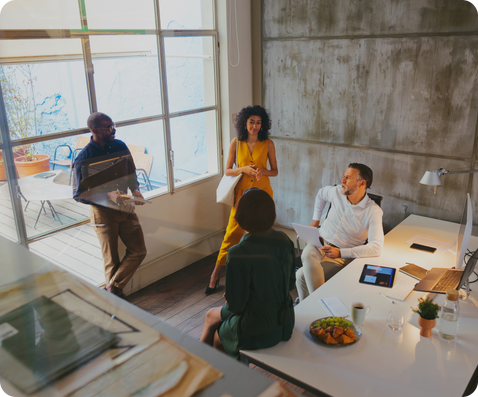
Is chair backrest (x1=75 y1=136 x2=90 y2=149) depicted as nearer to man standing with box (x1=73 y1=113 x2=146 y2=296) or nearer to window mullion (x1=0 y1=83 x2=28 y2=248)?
A: man standing with box (x1=73 y1=113 x2=146 y2=296)

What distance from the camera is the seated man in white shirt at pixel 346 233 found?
118 inches

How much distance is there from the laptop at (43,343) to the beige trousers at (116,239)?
9.71 ft

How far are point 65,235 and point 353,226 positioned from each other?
227cm

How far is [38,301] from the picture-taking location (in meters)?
0.56

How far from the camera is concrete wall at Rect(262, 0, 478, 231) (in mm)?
A: 3332

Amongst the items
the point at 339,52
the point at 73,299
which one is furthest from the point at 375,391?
the point at 339,52

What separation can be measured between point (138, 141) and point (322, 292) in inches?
85.5

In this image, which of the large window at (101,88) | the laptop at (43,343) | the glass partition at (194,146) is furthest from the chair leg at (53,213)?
the laptop at (43,343)

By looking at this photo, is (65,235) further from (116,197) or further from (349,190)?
(349,190)

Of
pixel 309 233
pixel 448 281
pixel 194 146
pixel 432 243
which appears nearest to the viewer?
pixel 448 281

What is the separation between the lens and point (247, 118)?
380cm

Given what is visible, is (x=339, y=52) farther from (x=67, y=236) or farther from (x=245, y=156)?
(x=67, y=236)

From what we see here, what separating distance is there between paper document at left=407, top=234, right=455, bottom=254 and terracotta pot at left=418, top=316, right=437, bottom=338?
113 centimetres

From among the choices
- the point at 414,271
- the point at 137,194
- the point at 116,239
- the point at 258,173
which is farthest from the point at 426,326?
the point at 137,194
